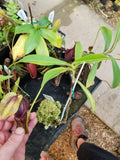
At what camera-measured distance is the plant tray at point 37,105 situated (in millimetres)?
1005

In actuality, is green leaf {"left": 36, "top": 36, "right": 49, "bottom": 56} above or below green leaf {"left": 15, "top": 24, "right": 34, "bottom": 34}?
below

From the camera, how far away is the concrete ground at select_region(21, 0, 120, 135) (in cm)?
149

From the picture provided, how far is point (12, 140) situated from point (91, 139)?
3.06ft

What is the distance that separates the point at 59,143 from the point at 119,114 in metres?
0.66

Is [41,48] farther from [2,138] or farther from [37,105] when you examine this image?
[2,138]

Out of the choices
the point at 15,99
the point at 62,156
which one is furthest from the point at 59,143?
the point at 15,99

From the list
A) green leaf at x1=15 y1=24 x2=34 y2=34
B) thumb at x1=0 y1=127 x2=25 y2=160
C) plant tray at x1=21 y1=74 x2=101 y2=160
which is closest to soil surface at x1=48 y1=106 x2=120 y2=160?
plant tray at x1=21 y1=74 x2=101 y2=160

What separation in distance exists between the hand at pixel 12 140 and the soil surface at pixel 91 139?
1.71ft

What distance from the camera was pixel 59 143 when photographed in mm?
1369

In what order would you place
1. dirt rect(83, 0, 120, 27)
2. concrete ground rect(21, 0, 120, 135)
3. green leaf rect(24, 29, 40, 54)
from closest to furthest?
green leaf rect(24, 29, 40, 54) < concrete ground rect(21, 0, 120, 135) < dirt rect(83, 0, 120, 27)

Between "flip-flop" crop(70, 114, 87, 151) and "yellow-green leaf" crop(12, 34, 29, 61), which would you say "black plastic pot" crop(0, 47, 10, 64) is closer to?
"yellow-green leaf" crop(12, 34, 29, 61)

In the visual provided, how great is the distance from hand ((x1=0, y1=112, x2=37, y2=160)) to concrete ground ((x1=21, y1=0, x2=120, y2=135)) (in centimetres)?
79

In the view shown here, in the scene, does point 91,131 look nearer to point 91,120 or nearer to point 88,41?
point 91,120

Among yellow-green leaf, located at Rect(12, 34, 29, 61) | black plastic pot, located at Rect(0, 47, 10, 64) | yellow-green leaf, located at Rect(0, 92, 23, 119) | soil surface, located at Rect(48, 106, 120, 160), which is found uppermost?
yellow-green leaf, located at Rect(12, 34, 29, 61)
